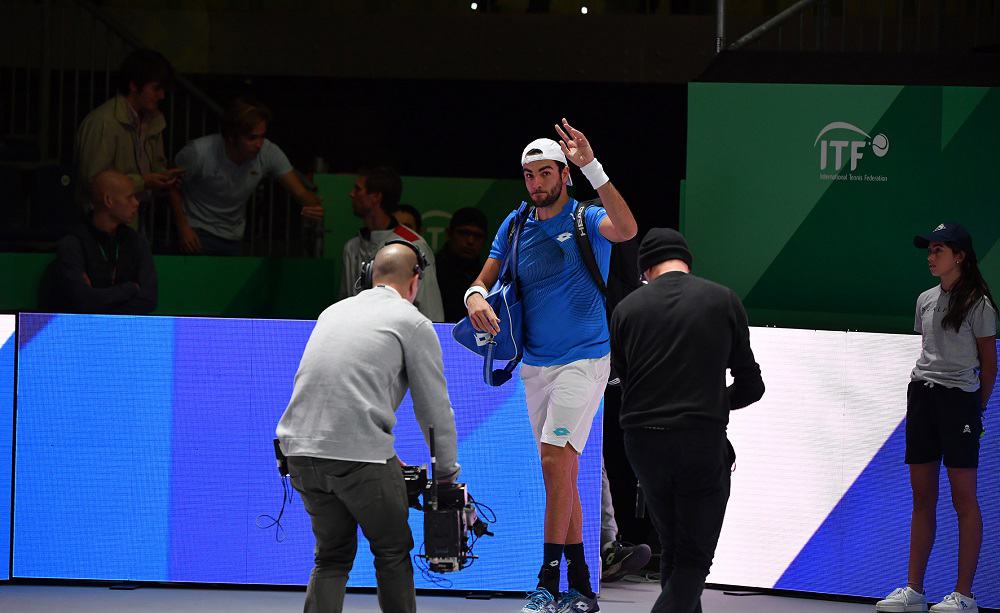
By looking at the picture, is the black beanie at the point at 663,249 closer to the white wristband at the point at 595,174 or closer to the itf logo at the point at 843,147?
the white wristband at the point at 595,174

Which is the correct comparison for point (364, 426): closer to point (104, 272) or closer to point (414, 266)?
point (414, 266)

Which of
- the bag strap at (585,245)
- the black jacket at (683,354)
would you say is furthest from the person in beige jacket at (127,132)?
the black jacket at (683,354)

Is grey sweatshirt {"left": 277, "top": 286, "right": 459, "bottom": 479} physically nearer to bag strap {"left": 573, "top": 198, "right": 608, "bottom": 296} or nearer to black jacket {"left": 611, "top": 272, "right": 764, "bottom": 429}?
black jacket {"left": 611, "top": 272, "right": 764, "bottom": 429}

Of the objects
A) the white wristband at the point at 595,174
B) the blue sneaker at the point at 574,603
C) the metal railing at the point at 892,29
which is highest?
the metal railing at the point at 892,29

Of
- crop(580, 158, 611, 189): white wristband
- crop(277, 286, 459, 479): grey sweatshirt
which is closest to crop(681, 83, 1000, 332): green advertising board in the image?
crop(580, 158, 611, 189): white wristband

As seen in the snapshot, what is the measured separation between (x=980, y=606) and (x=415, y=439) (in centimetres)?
289

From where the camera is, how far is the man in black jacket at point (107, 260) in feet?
24.0

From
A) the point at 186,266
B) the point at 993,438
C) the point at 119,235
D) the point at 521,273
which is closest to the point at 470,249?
the point at 186,266

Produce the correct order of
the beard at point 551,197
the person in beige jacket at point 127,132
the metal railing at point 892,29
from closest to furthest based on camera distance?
1. the beard at point 551,197
2. the person in beige jacket at point 127,132
3. the metal railing at point 892,29

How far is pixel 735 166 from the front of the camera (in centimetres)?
744

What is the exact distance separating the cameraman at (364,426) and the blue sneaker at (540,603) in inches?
48.8

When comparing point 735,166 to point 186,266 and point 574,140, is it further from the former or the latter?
point 186,266

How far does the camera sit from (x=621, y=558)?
6.74 meters

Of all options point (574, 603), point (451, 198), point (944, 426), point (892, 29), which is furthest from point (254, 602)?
point (892, 29)
